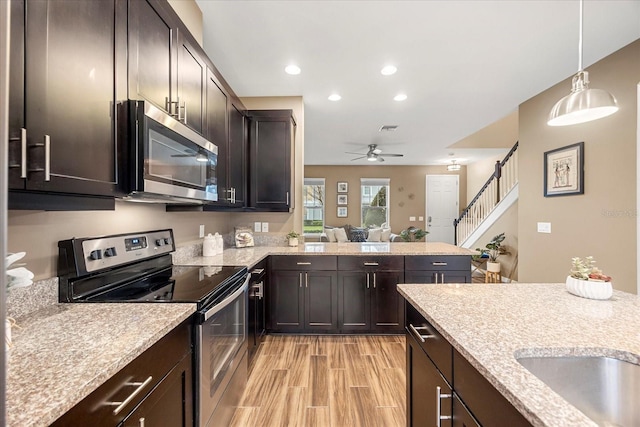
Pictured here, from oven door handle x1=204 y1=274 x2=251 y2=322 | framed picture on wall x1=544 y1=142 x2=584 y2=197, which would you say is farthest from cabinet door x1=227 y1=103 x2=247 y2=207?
framed picture on wall x1=544 y1=142 x2=584 y2=197

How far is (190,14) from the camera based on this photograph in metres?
1.99

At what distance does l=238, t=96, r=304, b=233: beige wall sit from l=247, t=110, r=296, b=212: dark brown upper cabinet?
304 millimetres

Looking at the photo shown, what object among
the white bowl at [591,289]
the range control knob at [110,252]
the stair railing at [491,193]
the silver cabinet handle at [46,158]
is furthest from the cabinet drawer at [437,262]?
the stair railing at [491,193]

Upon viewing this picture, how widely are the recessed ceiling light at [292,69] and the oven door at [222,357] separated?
2135 millimetres

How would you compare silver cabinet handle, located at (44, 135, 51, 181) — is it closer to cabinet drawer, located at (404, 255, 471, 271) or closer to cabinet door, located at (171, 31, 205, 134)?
cabinet door, located at (171, 31, 205, 134)

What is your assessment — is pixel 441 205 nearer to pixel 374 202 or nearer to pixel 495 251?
pixel 374 202

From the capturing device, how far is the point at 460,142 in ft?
20.4

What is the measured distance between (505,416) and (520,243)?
396cm

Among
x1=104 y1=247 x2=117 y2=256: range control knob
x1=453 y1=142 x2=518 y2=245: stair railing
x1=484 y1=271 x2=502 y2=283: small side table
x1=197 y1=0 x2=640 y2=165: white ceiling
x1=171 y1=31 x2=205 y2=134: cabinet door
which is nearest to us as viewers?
x1=104 y1=247 x2=117 y2=256: range control knob

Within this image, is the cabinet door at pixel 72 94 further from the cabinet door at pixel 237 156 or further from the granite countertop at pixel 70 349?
the cabinet door at pixel 237 156

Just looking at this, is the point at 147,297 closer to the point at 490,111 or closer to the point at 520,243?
the point at 520,243

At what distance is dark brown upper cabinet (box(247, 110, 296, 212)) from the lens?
10.4 ft

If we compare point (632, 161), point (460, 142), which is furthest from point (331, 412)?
point (460, 142)

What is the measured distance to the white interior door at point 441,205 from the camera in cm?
867
